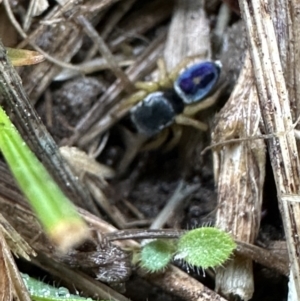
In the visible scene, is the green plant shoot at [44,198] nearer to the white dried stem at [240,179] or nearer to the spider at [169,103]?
the white dried stem at [240,179]

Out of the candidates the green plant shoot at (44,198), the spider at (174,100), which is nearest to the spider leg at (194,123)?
the spider at (174,100)

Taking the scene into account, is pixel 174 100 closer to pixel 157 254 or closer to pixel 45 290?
pixel 157 254

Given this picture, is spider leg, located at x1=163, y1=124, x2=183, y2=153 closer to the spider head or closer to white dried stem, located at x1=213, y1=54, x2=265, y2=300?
the spider head

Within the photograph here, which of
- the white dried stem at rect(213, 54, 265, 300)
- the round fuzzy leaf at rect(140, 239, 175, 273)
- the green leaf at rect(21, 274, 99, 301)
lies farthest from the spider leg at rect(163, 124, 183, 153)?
the green leaf at rect(21, 274, 99, 301)

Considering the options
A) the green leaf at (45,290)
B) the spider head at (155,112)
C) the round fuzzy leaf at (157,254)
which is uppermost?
the spider head at (155,112)

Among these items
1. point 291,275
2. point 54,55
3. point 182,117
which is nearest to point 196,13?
point 182,117

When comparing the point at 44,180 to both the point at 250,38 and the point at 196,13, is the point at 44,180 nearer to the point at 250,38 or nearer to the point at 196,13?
the point at 250,38

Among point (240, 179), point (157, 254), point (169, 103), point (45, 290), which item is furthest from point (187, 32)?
point (45, 290)

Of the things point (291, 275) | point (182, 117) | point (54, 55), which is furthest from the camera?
point (182, 117)
